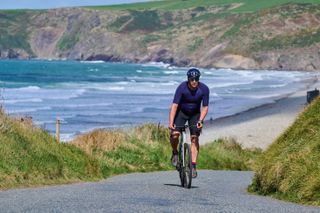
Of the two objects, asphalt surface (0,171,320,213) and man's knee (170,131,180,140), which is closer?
asphalt surface (0,171,320,213)

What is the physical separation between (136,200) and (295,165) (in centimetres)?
284

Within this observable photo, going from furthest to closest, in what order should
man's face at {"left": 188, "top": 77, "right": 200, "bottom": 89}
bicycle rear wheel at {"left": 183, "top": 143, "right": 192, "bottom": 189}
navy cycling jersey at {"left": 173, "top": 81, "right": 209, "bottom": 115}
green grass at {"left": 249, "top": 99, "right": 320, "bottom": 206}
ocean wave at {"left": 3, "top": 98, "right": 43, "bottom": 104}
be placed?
1. ocean wave at {"left": 3, "top": 98, "right": 43, "bottom": 104}
2. bicycle rear wheel at {"left": 183, "top": 143, "right": 192, "bottom": 189}
3. navy cycling jersey at {"left": 173, "top": 81, "right": 209, "bottom": 115}
4. man's face at {"left": 188, "top": 77, "right": 200, "bottom": 89}
5. green grass at {"left": 249, "top": 99, "right": 320, "bottom": 206}

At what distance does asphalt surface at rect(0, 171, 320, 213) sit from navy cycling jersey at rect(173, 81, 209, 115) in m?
1.34

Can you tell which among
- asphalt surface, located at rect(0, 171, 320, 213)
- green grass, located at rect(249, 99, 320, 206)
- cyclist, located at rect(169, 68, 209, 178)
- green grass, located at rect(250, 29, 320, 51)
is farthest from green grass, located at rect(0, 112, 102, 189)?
green grass, located at rect(250, 29, 320, 51)

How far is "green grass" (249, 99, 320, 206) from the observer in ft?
39.9

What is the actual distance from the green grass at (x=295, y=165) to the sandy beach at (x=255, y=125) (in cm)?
1714

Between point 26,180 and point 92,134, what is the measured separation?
744 centimetres

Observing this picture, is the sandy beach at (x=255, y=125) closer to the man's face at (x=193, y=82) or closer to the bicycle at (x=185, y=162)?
the bicycle at (x=185, y=162)

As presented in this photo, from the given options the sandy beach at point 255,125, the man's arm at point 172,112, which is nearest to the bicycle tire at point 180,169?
the man's arm at point 172,112

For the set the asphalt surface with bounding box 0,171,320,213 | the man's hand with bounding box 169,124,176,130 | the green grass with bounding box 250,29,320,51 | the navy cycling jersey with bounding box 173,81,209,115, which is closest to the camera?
the asphalt surface with bounding box 0,171,320,213

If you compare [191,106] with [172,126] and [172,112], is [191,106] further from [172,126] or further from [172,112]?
[172,126]

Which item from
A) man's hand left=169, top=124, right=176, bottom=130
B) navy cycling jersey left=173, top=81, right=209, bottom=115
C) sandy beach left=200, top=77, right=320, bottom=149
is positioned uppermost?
navy cycling jersey left=173, top=81, right=209, bottom=115

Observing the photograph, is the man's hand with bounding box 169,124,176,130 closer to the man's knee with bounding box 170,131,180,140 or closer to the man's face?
the man's knee with bounding box 170,131,180,140

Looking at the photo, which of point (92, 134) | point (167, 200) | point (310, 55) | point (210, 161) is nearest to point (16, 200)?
point (167, 200)
